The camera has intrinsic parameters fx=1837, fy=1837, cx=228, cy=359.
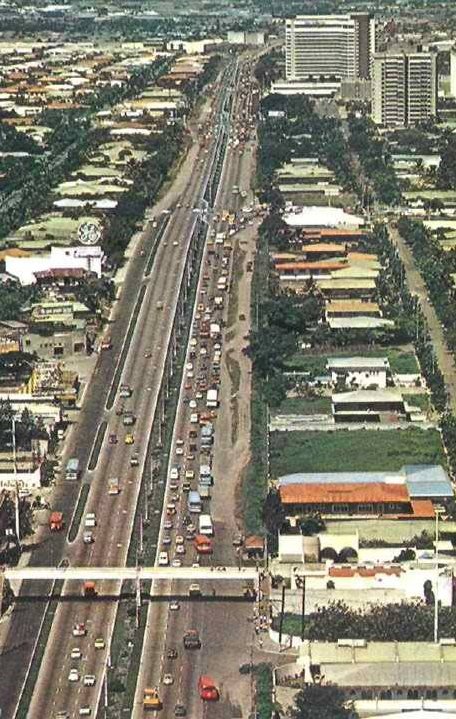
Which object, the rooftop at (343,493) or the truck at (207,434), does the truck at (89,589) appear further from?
the truck at (207,434)

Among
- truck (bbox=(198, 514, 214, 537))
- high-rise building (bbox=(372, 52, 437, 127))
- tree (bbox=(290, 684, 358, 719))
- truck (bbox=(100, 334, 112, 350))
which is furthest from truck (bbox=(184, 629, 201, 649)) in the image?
high-rise building (bbox=(372, 52, 437, 127))

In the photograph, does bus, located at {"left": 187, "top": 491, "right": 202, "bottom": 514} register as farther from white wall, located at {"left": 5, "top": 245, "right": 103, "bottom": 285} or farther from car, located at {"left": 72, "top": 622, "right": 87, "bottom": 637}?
white wall, located at {"left": 5, "top": 245, "right": 103, "bottom": 285}

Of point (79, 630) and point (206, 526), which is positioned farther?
point (206, 526)

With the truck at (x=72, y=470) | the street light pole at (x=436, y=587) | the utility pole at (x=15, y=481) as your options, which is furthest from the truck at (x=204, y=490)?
the street light pole at (x=436, y=587)

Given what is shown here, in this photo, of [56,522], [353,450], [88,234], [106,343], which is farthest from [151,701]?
[88,234]

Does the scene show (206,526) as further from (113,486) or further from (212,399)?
(212,399)

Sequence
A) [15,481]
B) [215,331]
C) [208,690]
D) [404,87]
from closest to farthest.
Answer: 1. [208,690]
2. [15,481]
3. [215,331]
4. [404,87]

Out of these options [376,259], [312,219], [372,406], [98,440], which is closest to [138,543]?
[98,440]
